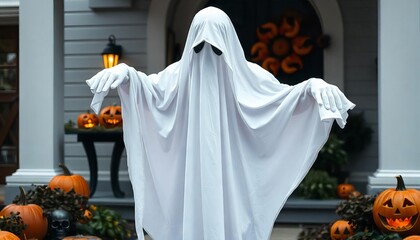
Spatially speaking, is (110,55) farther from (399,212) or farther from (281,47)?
(399,212)

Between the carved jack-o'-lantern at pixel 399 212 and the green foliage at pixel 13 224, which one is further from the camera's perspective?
the carved jack-o'-lantern at pixel 399 212

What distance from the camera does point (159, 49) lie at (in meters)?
12.4

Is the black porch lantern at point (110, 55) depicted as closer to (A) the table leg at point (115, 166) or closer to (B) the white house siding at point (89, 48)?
(B) the white house siding at point (89, 48)

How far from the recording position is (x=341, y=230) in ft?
24.5

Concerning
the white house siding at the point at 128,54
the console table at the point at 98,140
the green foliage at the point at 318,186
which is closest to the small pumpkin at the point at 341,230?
the green foliage at the point at 318,186

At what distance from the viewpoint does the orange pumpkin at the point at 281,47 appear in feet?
41.0

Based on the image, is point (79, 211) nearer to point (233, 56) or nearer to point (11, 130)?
point (233, 56)

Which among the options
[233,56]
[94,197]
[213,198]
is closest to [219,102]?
[233,56]

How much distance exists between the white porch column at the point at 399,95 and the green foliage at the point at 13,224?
162 inches

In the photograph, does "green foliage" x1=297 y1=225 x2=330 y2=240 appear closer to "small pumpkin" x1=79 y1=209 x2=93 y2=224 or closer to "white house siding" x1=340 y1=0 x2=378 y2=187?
"small pumpkin" x1=79 y1=209 x2=93 y2=224

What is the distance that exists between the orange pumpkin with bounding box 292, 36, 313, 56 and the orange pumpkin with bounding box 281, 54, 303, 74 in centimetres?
11

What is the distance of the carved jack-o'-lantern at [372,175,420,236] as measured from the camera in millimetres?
6891

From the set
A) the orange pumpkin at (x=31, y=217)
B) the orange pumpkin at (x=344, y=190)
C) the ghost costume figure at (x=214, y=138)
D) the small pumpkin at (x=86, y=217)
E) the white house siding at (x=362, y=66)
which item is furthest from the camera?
the white house siding at (x=362, y=66)

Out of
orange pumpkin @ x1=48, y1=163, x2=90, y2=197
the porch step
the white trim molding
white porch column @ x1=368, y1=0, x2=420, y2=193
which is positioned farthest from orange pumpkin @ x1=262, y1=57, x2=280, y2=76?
the white trim molding
